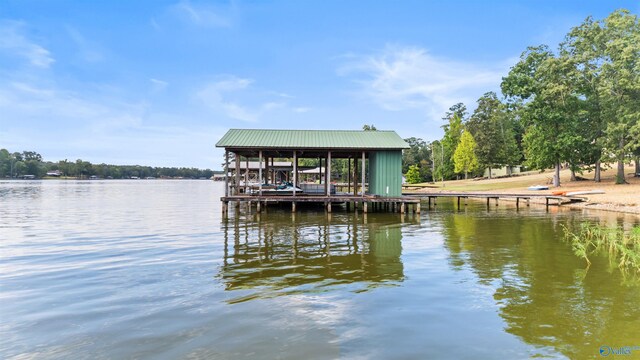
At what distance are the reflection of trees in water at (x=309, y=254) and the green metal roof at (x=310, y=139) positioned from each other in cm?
652

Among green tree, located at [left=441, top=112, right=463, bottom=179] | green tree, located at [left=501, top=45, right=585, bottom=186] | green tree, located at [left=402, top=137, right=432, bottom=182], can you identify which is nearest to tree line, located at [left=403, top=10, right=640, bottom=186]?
green tree, located at [left=501, top=45, right=585, bottom=186]

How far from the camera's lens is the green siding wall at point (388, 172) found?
29.4 meters

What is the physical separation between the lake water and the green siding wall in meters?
11.5

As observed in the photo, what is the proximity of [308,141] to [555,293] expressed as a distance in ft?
73.3

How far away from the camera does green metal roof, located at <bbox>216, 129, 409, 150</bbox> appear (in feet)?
93.5

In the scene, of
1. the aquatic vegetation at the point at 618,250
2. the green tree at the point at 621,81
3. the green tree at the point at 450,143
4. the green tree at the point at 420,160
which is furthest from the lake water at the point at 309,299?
the green tree at the point at 420,160

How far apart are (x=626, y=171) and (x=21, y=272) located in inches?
2578

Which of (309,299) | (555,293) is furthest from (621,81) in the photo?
(309,299)

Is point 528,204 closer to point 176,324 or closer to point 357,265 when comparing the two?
point 357,265

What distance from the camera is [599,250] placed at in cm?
1473

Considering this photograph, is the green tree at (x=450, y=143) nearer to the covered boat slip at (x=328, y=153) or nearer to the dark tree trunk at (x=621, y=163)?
the dark tree trunk at (x=621, y=163)

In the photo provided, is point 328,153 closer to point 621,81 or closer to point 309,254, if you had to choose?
point 309,254

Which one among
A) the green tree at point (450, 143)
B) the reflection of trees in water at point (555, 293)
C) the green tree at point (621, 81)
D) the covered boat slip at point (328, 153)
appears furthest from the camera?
the green tree at point (450, 143)

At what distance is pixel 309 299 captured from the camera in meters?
9.18
